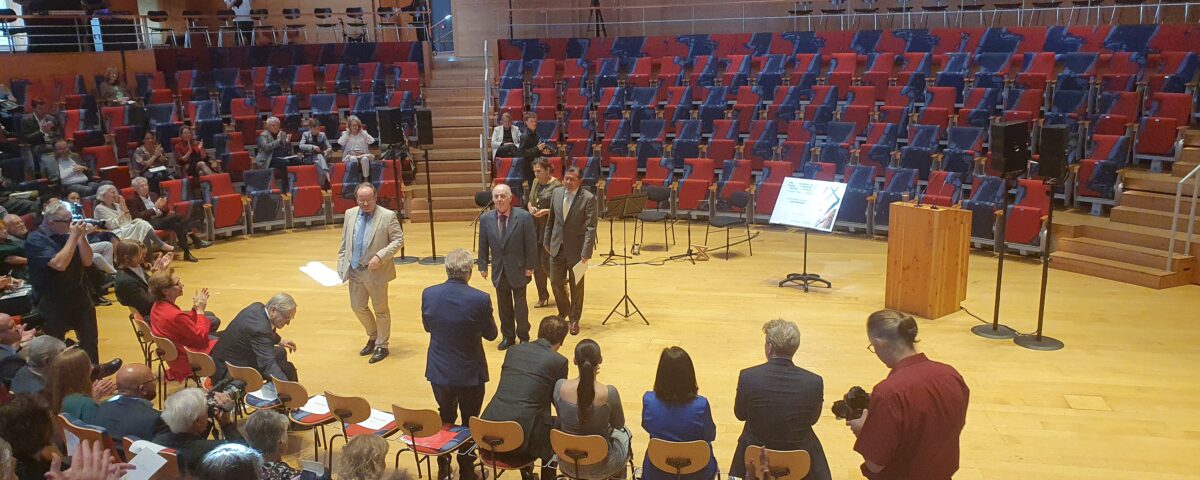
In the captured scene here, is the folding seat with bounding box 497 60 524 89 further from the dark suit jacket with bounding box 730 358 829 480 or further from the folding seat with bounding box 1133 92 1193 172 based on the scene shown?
the dark suit jacket with bounding box 730 358 829 480

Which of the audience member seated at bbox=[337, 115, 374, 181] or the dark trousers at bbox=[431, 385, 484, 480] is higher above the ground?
the audience member seated at bbox=[337, 115, 374, 181]

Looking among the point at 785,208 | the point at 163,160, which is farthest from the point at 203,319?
the point at 163,160

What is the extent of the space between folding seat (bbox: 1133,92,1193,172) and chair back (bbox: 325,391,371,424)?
348 inches

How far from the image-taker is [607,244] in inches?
389

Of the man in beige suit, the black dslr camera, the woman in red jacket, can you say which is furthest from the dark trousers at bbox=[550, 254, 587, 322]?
the black dslr camera

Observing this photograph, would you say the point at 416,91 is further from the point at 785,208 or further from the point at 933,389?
the point at 933,389

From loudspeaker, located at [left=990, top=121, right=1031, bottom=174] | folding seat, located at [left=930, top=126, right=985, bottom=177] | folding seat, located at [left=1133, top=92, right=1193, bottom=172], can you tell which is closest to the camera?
loudspeaker, located at [left=990, top=121, right=1031, bottom=174]

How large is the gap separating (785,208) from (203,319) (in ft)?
15.6

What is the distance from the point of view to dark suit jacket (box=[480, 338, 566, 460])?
380 cm

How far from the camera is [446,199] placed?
11.7 meters

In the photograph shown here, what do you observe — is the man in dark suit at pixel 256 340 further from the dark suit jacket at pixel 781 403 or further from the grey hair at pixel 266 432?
the dark suit jacket at pixel 781 403

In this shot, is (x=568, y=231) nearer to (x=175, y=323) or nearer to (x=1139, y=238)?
(x=175, y=323)

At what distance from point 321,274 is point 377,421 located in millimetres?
4759

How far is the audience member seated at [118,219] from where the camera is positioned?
8039 mm
